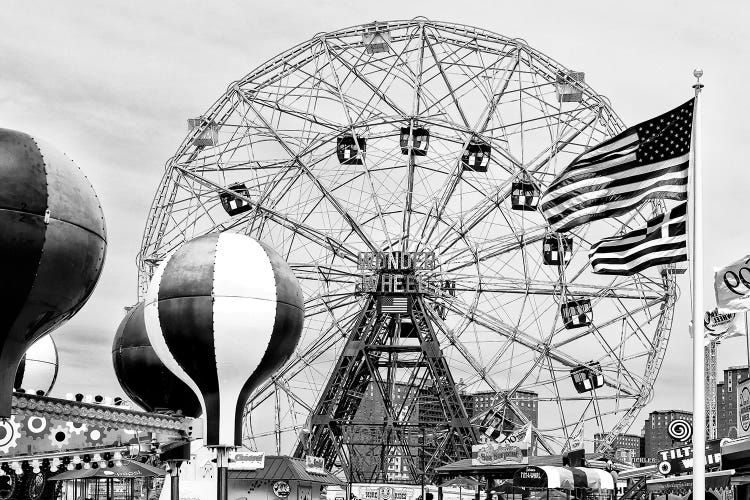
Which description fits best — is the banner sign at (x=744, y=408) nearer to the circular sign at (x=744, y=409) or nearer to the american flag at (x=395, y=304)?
the circular sign at (x=744, y=409)

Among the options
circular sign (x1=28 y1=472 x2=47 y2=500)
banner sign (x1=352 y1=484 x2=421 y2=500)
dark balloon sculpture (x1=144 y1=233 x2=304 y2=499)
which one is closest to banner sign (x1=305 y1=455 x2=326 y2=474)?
banner sign (x1=352 y1=484 x2=421 y2=500)

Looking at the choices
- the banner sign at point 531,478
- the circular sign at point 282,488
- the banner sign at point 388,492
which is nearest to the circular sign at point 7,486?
the circular sign at point 282,488

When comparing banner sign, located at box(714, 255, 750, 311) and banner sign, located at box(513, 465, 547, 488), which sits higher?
banner sign, located at box(714, 255, 750, 311)

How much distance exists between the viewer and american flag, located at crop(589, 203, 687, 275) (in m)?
16.9

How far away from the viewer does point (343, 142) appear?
47562mm

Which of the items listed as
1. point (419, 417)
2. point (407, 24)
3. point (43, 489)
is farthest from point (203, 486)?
point (407, 24)

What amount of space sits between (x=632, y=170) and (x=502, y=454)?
63.0ft

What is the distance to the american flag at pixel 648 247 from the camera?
16.9m

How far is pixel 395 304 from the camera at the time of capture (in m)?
47.7

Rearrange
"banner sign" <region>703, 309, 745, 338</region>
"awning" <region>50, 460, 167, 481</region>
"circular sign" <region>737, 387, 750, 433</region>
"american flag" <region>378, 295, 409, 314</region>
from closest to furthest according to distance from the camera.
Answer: "circular sign" <region>737, 387, 750, 433</region> → "banner sign" <region>703, 309, 745, 338</region> → "awning" <region>50, 460, 167, 481</region> → "american flag" <region>378, 295, 409, 314</region>

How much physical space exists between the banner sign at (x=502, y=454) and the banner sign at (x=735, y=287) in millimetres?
13620

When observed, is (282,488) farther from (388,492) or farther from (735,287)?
(735,287)

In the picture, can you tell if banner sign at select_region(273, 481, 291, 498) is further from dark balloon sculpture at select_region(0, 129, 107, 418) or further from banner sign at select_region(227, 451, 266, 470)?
dark balloon sculpture at select_region(0, 129, 107, 418)

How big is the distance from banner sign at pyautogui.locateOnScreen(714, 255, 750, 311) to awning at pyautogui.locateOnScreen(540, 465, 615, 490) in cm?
934
